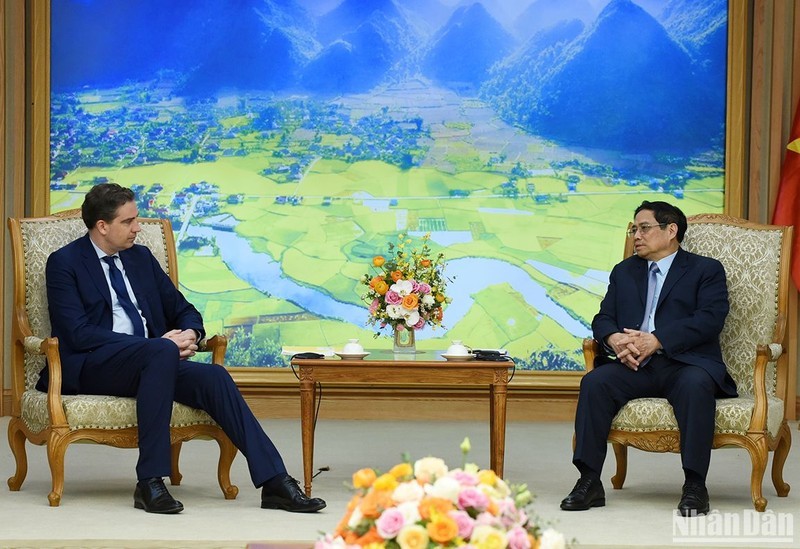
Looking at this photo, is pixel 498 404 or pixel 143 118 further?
pixel 143 118

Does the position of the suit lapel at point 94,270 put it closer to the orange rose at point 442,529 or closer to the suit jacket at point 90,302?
the suit jacket at point 90,302

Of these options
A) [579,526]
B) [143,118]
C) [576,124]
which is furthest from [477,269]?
[579,526]

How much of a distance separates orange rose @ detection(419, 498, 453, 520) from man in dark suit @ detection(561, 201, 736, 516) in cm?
245

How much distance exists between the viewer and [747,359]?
4793 millimetres

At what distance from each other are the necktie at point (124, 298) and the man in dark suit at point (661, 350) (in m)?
1.78

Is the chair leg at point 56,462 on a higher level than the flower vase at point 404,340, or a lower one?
lower

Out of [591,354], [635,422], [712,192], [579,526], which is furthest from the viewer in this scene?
[712,192]

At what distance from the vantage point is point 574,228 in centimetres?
720

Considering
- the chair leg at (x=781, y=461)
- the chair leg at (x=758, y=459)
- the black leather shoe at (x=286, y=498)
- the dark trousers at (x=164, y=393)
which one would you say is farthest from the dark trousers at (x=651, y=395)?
the dark trousers at (x=164, y=393)

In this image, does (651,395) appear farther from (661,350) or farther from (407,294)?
(407,294)

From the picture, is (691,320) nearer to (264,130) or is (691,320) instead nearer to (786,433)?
Result: (786,433)

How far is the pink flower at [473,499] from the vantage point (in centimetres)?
201

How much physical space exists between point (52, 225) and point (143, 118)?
2.47 m

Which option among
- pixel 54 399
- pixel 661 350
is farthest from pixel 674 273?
pixel 54 399
